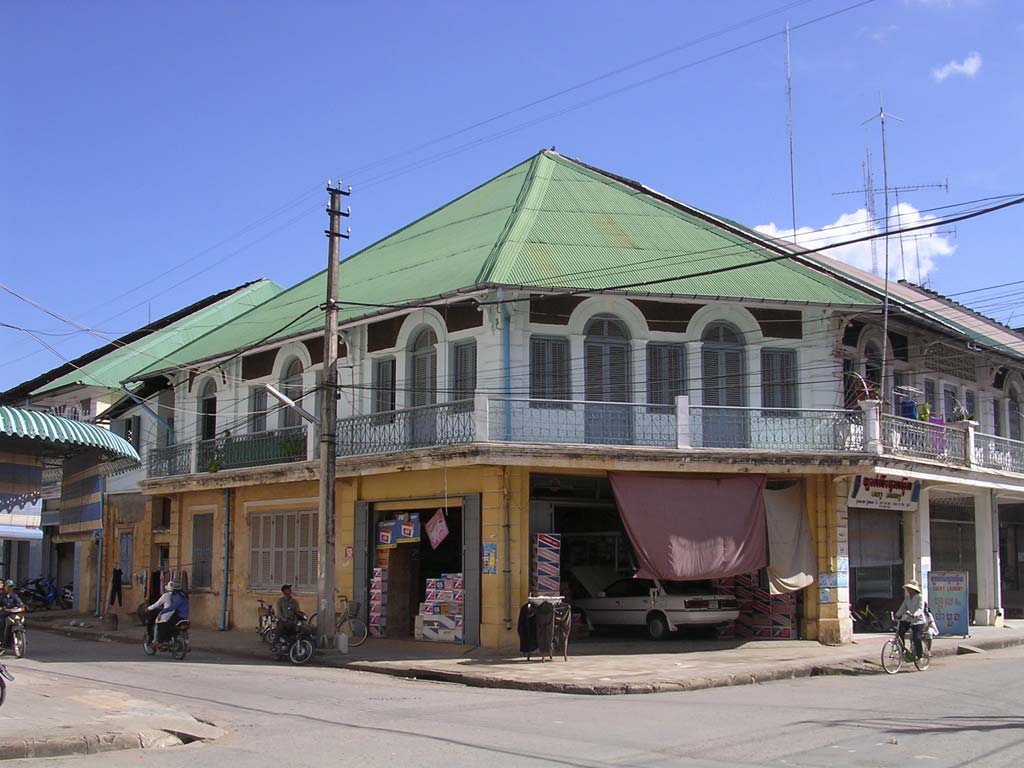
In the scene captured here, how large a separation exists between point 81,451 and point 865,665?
13.4m

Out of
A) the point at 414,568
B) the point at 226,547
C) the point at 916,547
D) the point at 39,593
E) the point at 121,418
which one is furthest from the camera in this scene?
the point at 39,593

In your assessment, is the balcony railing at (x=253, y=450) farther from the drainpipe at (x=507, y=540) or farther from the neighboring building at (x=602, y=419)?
the drainpipe at (x=507, y=540)

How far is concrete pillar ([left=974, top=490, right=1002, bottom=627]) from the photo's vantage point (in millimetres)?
28203

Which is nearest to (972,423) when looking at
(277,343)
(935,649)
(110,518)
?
(935,649)

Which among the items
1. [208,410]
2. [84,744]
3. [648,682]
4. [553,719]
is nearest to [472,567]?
[648,682]

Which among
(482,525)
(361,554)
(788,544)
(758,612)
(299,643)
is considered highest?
(482,525)

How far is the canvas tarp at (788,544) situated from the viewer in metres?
21.9

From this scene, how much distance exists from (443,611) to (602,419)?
16.6 feet

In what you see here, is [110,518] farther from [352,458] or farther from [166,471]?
[352,458]

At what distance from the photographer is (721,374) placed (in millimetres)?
22562

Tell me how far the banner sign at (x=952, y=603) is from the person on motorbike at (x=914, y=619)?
20.5 ft

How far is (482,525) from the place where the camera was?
841 inches

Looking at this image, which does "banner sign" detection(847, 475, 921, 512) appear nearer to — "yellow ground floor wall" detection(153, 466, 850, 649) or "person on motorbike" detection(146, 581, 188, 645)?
"yellow ground floor wall" detection(153, 466, 850, 649)

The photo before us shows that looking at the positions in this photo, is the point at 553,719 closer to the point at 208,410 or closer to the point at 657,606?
the point at 657,606
